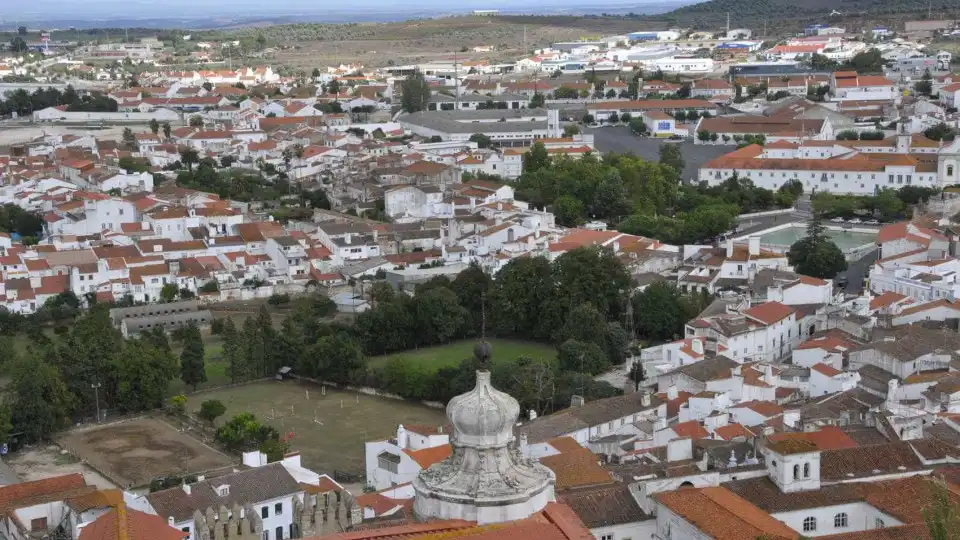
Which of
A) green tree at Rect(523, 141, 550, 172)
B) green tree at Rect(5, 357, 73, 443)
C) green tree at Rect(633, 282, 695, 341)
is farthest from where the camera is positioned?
green tree at Rect(523, 141, 550, 172)

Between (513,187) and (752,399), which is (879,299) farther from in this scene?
(513,187)

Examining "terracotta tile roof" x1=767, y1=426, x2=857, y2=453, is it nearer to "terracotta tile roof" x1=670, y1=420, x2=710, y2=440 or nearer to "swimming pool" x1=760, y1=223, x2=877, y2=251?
"terracotta tile roof" x1=670, y1=420, x2=710, y2=440

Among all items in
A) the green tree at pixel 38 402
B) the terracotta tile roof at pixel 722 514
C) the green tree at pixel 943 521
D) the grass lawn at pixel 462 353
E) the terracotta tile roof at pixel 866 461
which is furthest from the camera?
the grass lawn at pixel 462 353

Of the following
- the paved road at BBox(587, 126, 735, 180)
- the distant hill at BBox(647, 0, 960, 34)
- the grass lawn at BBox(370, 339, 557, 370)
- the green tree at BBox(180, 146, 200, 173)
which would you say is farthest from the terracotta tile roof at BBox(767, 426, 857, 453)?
the distant hill at BBox(647, 0, 960, 34)

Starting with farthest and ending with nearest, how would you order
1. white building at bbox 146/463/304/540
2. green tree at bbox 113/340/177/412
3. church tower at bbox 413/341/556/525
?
1. green tree at bbox 113/340/177/412
2. white building at bbox 146/463/304/540
3. church tower at bbox 413/341/556/525

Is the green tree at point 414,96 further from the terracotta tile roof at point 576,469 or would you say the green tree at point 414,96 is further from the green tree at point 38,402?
the terracotta tile roof at point 576,469

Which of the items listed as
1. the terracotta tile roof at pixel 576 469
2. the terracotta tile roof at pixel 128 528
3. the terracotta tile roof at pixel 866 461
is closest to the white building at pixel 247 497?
the terracotta tile roof at pixel 128 528

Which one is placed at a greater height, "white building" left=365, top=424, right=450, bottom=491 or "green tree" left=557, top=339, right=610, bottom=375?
"white building" left=365, top=424, right=450, bottom=491

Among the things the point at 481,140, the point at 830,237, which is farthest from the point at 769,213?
the point at 481,140
